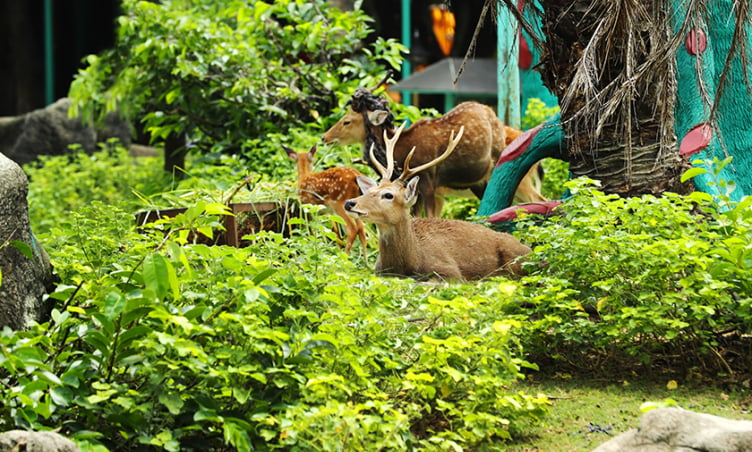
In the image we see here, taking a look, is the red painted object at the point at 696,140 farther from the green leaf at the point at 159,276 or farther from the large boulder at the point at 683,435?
the green leaf at the point at 159,276

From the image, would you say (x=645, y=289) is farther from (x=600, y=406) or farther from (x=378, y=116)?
(x=378, y=116)

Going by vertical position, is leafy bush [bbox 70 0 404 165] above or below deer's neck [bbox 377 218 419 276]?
above

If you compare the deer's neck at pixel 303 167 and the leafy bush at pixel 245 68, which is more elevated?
the leafy bush at pixel 245 68

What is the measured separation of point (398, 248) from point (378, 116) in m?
1.80

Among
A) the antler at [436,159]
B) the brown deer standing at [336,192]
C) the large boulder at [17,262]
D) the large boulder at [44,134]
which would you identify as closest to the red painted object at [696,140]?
the antler at [436,159]

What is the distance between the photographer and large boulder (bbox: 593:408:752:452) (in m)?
2.97

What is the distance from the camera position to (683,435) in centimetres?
304

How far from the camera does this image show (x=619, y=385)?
423 cm

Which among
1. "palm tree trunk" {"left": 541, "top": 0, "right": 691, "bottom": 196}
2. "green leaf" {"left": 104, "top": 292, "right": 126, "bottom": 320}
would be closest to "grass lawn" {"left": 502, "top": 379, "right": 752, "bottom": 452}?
"green leaf" {"left": 104, "top": 292, "right": 126, "bottom": 320}

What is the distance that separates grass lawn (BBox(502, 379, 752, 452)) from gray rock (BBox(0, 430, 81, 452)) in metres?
1.69

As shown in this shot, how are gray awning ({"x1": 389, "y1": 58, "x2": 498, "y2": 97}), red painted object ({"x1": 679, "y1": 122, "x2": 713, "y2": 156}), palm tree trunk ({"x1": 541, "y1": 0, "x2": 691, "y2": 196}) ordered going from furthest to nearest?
1. gray awning ({"x1": 389, "y1": 58, "x2": 498, "y2": 97})
2. red painted object ({"x1": 679, "y1": 122, "x2": 713, "y2": 156})
3. palm tree trunk ({"x1": 541, "y1": 0, "x2": 691, "y2": 196})

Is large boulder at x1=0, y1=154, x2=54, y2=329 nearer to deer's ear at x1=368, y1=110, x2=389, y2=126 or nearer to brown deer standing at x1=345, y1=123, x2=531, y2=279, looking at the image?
brown deer standing at x1=345, y1=123, x2=531, y2=279

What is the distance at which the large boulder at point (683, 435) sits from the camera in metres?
2.97

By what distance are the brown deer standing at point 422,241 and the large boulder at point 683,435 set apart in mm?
2707
